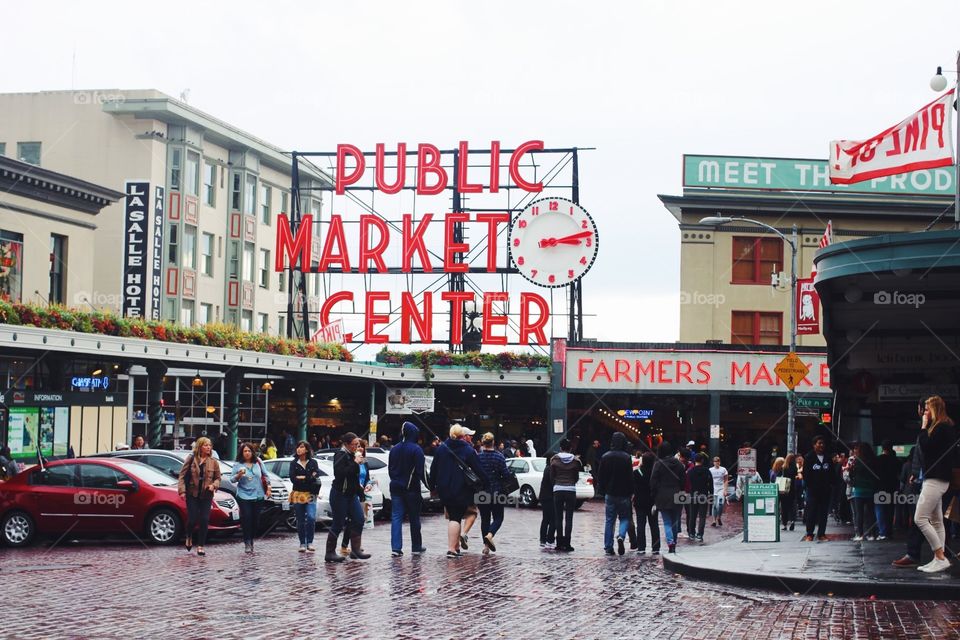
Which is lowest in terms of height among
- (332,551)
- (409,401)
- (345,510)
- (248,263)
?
(332,551)

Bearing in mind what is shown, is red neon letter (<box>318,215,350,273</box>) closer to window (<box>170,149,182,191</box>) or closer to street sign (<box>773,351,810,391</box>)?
window (<box>170,149,182,191</box>)

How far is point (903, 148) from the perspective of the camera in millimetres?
18656

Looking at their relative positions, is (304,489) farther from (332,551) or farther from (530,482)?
(530,482)

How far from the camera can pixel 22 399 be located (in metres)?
29.0

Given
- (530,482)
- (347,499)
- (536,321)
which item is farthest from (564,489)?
(536,321)

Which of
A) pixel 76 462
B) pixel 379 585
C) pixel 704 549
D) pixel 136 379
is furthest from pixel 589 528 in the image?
pixel 136 379

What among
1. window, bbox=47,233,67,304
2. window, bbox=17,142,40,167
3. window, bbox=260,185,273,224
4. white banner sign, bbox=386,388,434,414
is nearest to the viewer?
window, bbox=47,233,67,304

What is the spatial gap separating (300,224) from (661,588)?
3667cm

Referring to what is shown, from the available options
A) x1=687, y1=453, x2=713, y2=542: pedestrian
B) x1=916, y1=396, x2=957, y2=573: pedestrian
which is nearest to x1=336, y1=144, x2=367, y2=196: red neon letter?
x1=687, y1=453, x2=713, y2=542: pedestrian

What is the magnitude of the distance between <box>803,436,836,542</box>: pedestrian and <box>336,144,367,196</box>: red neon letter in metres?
31.5

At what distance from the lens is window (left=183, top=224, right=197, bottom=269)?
54.4 m

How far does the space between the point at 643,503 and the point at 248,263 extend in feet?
140

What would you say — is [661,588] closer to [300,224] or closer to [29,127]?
[300,224]

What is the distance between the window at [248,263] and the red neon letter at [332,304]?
37.8ft
